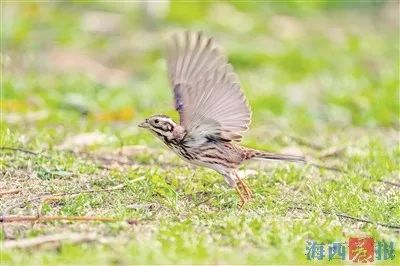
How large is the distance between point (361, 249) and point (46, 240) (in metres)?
1.69

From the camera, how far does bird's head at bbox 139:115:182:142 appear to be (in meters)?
6.19

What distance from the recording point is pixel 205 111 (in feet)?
20.2

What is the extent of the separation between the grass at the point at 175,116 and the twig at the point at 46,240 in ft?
0.20

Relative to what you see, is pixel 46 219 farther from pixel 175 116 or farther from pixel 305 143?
pixel 305 143

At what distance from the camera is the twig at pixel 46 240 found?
486cm

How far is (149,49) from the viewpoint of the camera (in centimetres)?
1301

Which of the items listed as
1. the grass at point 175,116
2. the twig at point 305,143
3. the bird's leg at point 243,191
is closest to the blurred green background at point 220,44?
the grass at point 175,116

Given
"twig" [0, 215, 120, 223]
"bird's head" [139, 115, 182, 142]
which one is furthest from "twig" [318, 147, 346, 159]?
"twig" [0, 215, 120, 223]

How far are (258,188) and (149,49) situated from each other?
6.78 metres

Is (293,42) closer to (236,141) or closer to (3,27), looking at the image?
(3,27)

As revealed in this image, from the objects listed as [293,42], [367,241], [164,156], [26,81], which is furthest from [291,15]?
[367,241]

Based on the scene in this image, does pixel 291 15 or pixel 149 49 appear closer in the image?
pixel 149 49

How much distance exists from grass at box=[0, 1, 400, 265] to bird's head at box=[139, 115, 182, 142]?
0.33 metres

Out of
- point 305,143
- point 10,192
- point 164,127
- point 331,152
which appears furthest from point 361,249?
point 305,143
